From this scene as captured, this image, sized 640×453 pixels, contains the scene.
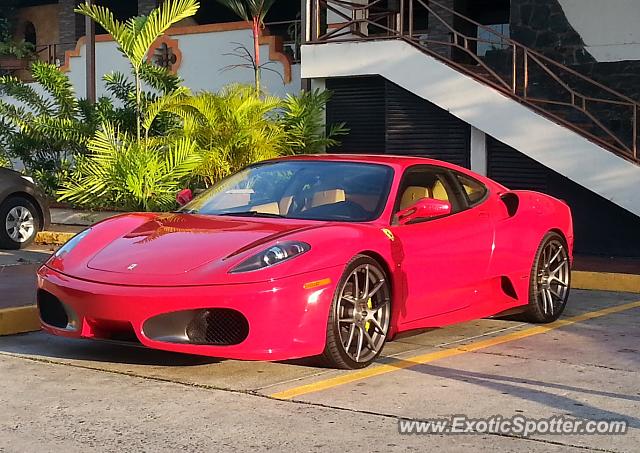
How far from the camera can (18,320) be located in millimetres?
7355

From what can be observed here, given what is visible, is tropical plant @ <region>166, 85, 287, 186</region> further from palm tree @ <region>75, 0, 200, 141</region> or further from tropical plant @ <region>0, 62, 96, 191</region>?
tropical plant @ <region>0, 62, 96, 191</region>

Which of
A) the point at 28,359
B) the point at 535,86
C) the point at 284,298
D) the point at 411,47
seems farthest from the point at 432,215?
the point at 535,86

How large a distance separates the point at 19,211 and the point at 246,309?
308 inches

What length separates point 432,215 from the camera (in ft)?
21.7

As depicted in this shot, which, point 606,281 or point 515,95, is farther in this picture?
point 515,95

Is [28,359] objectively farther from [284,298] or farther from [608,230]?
[608,230]

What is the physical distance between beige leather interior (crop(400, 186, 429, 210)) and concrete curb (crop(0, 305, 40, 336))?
2.76m

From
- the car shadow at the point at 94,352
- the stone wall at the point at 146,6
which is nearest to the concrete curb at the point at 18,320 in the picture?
the car shadow at the point at 94,352

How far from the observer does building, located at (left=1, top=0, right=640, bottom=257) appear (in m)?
12.3

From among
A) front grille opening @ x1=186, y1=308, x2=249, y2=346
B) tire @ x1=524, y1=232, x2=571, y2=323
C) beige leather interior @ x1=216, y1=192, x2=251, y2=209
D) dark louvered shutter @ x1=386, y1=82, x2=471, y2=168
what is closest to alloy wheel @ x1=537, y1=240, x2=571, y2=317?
tire @ x1=524, y1=232, x2=571, y2=323

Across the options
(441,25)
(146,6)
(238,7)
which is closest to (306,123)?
(441,25)

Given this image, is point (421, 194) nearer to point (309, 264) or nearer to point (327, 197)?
point (327, 197)

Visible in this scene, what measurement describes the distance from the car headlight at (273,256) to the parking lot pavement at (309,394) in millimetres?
636

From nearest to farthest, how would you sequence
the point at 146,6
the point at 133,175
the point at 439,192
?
the point at 439,192 → the point at 133,175 → the point at 146,6
